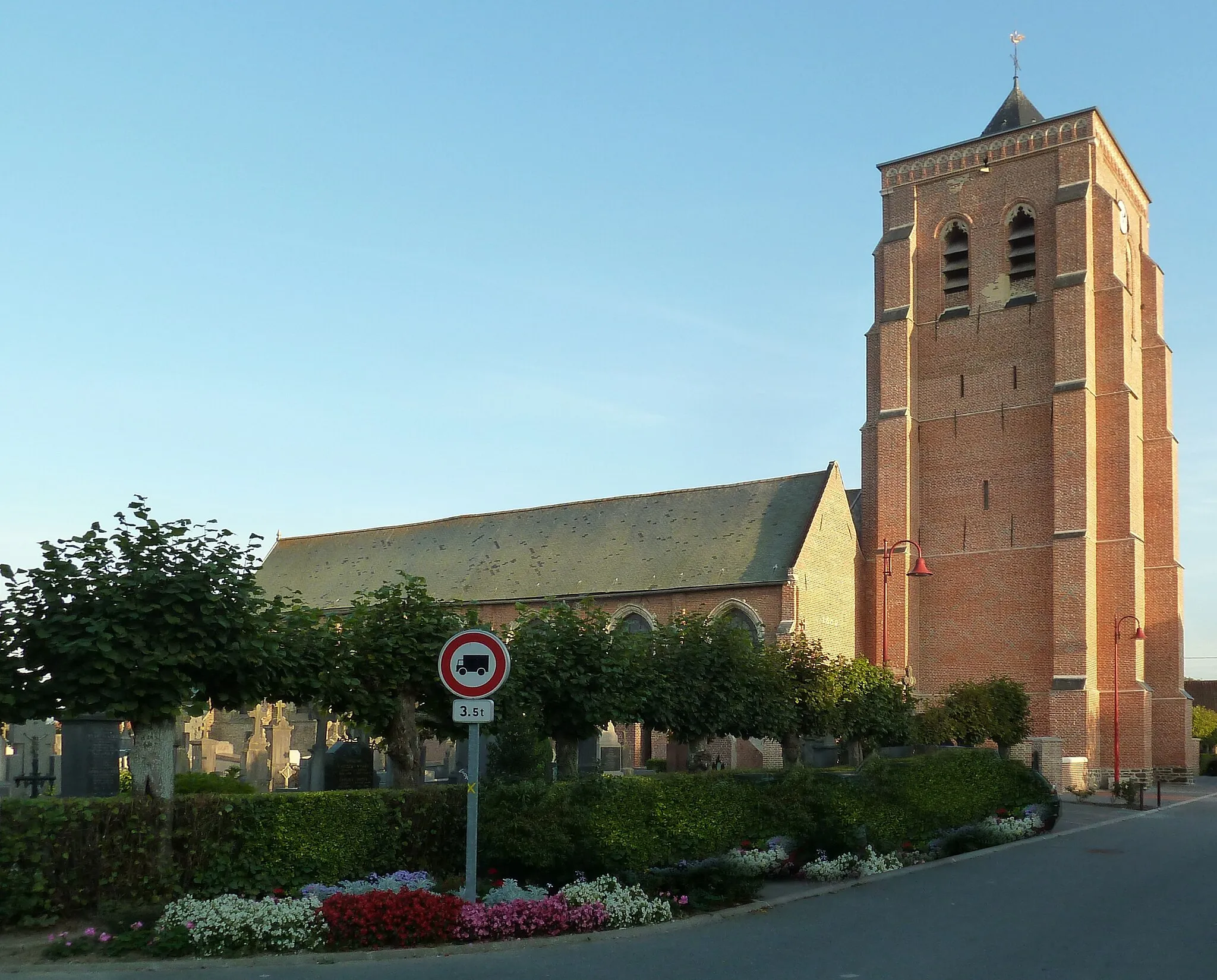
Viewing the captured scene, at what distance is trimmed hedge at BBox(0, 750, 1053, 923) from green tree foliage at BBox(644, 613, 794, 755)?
26.2 feet

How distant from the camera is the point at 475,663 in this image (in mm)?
11977

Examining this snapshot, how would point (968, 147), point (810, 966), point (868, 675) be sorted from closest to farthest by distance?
point (810, 966) → point (868, 675) → point (968, 147)

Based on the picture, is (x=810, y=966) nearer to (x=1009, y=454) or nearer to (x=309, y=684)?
(x=309, y=684)

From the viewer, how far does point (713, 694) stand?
24.8m

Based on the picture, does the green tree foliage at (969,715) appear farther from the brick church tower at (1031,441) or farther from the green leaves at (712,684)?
the brick church tower at (1031,441)

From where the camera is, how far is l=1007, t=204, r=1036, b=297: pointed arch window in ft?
144

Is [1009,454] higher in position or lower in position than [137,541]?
higher

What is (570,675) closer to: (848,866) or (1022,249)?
(848,866)

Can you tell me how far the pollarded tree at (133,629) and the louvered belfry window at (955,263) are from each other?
37.1m

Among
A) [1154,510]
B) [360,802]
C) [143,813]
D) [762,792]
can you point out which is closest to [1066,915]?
[762,792]

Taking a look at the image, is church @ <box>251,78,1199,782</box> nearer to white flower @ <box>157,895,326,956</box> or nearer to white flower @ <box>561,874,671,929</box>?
white flower @ <box>561,874,671,929</box>

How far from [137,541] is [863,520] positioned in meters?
35.1

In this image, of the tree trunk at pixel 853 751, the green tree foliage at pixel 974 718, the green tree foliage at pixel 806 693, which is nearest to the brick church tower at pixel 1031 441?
the green tree foliage at pixel 974 718

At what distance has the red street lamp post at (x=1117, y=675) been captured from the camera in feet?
130
